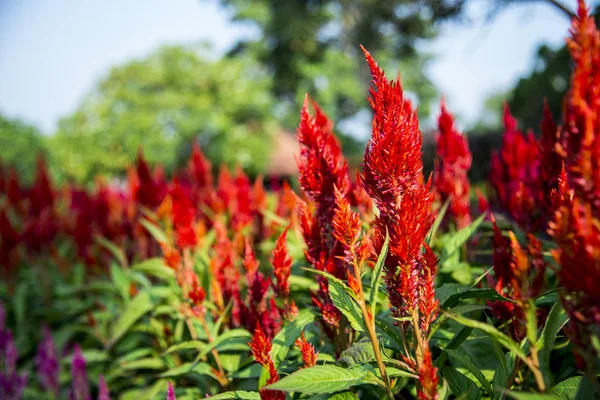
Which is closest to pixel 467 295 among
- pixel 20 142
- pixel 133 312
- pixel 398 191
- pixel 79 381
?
pixel 398 191

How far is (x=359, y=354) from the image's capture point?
5.37ft

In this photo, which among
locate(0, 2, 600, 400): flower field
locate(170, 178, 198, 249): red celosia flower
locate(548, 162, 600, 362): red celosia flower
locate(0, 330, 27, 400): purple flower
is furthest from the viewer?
locate(0, 330, 27, 400): purple flower

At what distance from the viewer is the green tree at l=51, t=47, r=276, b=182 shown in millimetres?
A: 38625

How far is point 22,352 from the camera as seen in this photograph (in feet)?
15.3

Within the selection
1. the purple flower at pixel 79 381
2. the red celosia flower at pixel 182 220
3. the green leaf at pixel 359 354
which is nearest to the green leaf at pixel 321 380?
the green leaf at pixel 359 354

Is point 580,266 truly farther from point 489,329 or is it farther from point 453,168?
Answer: point 453,168

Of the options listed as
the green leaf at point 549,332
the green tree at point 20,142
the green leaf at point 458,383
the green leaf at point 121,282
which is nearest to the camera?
the green leaf at point 549,332

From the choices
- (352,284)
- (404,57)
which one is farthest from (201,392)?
(404,57)

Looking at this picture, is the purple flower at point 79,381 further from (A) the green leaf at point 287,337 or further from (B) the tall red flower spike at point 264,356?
(B) the tall red flower spike at point 264,356

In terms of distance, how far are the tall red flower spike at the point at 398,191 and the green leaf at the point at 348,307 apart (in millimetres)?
161

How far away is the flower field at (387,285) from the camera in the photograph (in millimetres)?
1180

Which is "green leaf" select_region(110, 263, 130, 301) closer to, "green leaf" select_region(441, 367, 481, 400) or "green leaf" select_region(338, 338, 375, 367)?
"green leaf" select_region(338, 338, 375, 367)

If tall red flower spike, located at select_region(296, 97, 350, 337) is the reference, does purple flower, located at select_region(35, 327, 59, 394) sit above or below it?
below

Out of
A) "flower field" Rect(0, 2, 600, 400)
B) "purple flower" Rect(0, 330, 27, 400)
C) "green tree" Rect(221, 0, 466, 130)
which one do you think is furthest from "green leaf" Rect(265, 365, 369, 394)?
"green tree" Rect(221, 0, 466, 130)
